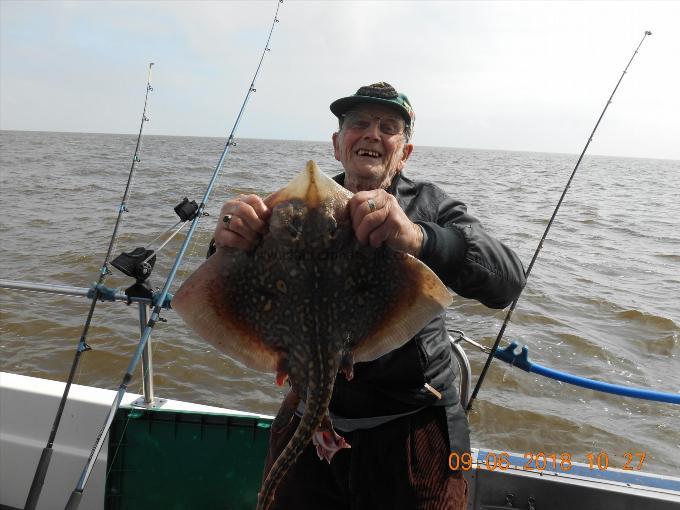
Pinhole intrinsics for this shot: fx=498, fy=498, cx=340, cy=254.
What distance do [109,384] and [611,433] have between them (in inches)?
275

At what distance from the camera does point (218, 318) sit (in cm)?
189

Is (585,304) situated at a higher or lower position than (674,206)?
lower

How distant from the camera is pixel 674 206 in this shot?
986 inches

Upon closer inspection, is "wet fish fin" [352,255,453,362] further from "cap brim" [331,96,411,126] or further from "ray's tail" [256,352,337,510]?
"cap brim" [331,96,411,126]

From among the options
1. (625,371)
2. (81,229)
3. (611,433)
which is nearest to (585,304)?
(625,371)

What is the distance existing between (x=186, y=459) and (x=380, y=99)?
8.82 feet

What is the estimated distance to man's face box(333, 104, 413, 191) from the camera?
8.23 feet

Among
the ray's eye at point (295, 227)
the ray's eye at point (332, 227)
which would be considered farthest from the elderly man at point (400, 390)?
the ray's eye at point (295, 227)

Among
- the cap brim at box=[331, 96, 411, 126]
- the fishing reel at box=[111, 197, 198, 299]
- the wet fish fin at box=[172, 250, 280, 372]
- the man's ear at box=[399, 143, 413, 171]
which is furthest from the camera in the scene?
the fishing reel at box=[111, 197, 198, 299]

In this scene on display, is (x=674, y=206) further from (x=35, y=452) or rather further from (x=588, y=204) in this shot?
(x=35, y=452)

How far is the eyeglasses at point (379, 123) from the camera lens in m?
2.53

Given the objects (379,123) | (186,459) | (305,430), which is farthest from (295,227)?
(186,459)

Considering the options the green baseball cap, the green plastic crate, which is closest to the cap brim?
the green baseball cap

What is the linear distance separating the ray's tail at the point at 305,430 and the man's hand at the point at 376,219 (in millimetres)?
480
